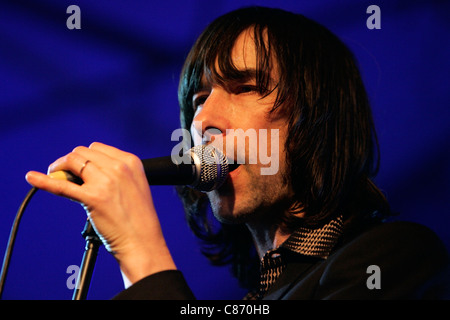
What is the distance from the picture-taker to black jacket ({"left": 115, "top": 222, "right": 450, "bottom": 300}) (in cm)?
82

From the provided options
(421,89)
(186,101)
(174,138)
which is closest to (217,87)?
(186,101)

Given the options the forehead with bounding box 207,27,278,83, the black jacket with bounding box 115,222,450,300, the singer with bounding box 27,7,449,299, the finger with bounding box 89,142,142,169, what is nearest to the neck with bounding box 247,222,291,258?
the singer with bounding box 27,7,449,299

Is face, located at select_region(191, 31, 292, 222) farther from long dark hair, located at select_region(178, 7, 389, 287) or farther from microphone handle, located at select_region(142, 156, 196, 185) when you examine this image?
microphone handle, located at select_region(142, 156, 196, 185)

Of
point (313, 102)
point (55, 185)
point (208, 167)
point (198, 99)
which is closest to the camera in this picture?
point (55, 185)

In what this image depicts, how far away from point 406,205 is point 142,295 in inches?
43.5

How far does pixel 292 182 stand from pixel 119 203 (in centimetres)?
59

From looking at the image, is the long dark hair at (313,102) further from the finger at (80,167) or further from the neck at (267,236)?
the finger at (80,167)

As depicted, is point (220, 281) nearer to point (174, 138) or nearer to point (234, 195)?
point (174, 138)

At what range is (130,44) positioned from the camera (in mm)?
1725

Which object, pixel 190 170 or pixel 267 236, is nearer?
pixel 190 170

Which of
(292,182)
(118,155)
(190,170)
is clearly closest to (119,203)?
(118,155)

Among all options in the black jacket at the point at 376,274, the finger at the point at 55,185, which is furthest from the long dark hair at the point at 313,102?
the finger at the point at 55,185

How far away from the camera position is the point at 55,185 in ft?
2.50

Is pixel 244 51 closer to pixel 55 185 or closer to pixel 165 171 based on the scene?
pixel 165 171
